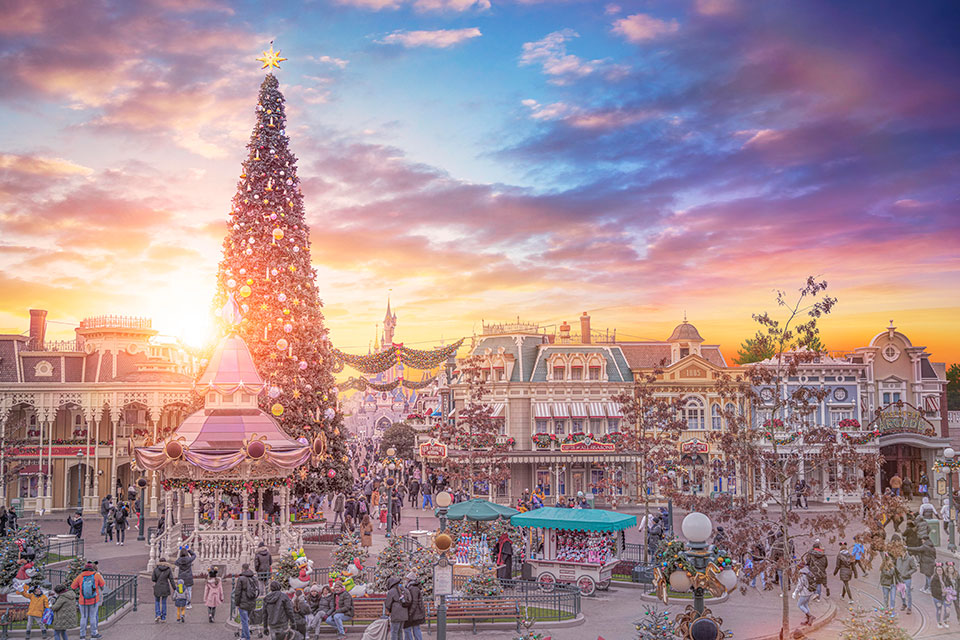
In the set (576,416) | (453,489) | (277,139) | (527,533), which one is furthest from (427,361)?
(527,533)

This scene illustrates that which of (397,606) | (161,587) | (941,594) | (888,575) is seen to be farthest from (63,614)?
(941,594)

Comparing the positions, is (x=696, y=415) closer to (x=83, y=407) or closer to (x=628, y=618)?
(x=628, y=618)

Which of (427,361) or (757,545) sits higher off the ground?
(427,361)

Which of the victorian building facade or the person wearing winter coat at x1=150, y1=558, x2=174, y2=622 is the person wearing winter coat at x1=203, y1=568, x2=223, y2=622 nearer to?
the person wearing winter coat at x1=150, y1=558, x2=174, y2=622

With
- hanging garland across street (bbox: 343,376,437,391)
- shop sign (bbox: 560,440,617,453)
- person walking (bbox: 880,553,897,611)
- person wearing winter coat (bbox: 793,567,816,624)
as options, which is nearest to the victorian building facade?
hanging garland across street (bbox: 343,376,437,391)

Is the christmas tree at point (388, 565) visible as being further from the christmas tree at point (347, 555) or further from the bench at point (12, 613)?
the bench at point (12, 613)

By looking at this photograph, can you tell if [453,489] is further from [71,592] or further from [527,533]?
[71,592]

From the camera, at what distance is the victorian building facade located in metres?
46.2

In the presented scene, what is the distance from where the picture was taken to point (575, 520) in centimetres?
2500

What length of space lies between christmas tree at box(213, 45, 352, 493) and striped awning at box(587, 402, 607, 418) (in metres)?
20.4

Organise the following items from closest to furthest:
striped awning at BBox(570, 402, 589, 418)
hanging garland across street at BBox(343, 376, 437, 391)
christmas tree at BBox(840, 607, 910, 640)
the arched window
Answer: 1. christmas tree at BBox(840, 607, 910, 640)
2. striped awning at BBox(570, 402, 589, 418)
3. the arched window
4. hanging garland across street at BBox(343, 376, 437, 391)

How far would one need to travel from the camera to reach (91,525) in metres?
41.1

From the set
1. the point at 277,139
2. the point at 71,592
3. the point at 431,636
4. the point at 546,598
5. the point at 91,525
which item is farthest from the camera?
the point at 91,525

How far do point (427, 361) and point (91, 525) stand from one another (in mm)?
18447
